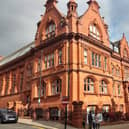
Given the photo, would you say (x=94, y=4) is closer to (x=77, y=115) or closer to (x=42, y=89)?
(x=42, y=89)

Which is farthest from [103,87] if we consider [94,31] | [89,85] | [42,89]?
[42,89]

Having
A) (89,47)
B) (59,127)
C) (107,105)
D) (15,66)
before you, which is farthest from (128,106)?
(15,66)

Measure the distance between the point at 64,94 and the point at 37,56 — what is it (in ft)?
32.0

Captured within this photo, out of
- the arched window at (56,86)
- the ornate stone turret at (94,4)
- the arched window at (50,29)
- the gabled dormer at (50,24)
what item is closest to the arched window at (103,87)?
the arched window at (56,86)

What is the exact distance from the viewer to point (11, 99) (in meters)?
43.5

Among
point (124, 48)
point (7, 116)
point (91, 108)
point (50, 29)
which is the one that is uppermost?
point (50, 29)

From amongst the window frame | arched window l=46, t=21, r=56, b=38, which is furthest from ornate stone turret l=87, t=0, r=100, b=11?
the window frame

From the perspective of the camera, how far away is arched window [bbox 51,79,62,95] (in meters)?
29.6

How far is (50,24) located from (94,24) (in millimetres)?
7051

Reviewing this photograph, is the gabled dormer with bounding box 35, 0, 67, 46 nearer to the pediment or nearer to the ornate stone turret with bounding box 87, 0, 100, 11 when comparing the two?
the pediment

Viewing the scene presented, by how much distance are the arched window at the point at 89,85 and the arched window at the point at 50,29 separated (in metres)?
8.86

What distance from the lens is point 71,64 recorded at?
28.4 metres

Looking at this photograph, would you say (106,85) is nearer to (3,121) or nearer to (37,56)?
(37,56)

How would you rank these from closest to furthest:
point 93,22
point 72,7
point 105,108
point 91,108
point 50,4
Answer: point 91,108 → point 72,7 → point 105,108 → point 93,22 → point 50,4
